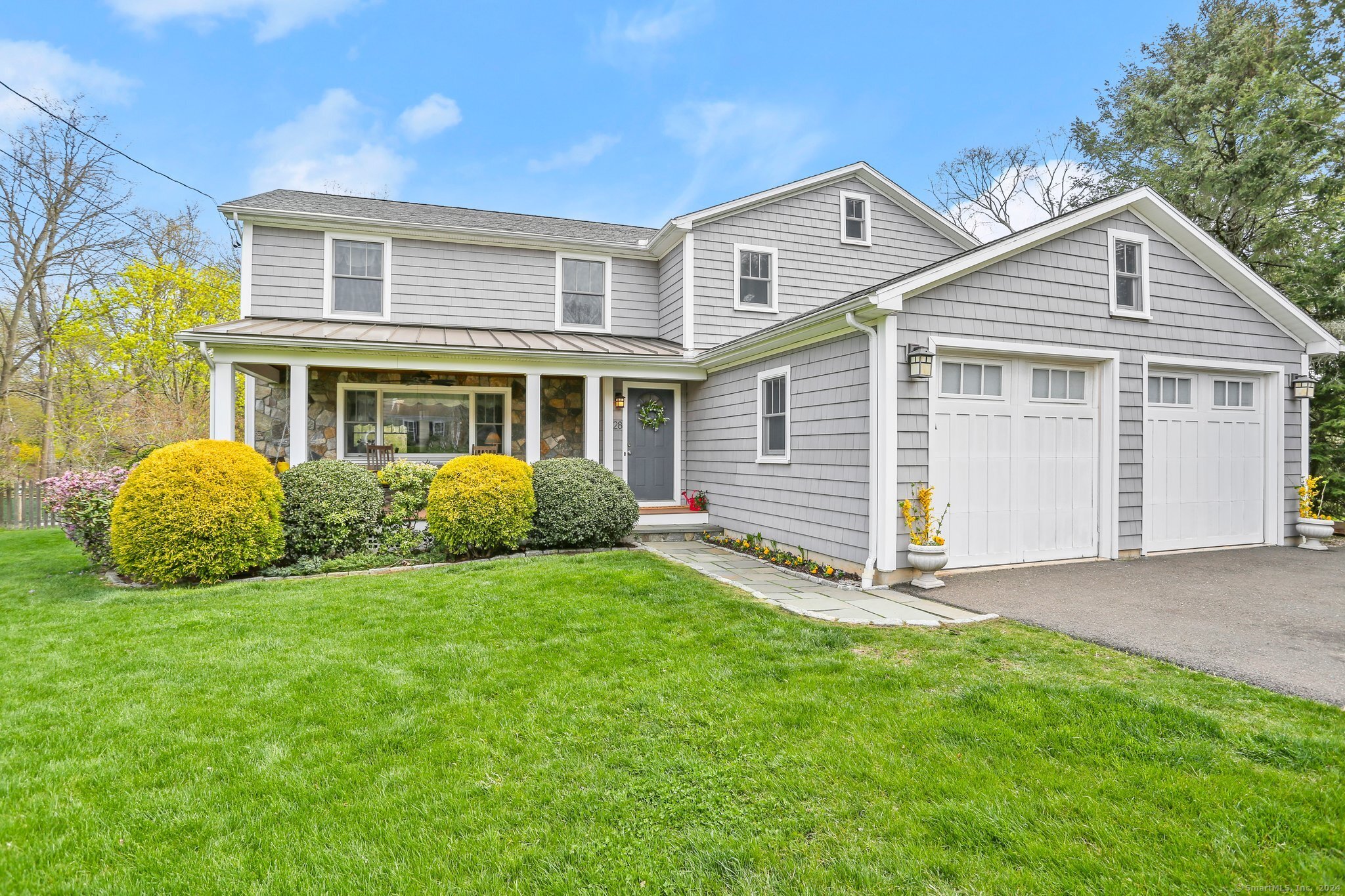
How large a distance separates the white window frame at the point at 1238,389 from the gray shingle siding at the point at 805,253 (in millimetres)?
5103

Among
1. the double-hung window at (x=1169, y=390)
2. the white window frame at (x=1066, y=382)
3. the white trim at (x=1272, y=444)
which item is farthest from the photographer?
the white trim at (x=1272, y=444)

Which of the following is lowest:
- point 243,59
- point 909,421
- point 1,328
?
point 909,421

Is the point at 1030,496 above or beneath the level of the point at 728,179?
beneath

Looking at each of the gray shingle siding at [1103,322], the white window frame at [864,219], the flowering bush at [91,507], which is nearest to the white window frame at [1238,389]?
the gray shingle siding at [1103,322]

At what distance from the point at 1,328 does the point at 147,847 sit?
19.4 m

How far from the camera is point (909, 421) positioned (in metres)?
6.01

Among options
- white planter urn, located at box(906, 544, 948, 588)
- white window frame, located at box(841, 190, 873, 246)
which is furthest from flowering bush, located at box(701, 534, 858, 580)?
white window frame, located at box(841, 190, 873, 246)

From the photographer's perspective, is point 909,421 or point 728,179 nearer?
point 909,421

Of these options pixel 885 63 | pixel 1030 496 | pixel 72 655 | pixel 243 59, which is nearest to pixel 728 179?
pixel 885 63

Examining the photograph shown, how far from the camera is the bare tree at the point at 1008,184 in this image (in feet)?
61.6

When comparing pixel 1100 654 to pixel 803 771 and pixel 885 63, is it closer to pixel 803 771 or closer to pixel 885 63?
pixel 803 771

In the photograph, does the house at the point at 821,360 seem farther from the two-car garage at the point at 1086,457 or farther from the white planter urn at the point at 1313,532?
the white planter urn at the point at 1313,532

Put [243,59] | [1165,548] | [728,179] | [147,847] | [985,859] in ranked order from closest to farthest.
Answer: [985,859] < [147,847] < [1165,548] < [243,59] < [728,179]

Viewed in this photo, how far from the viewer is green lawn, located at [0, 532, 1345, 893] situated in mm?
1998
